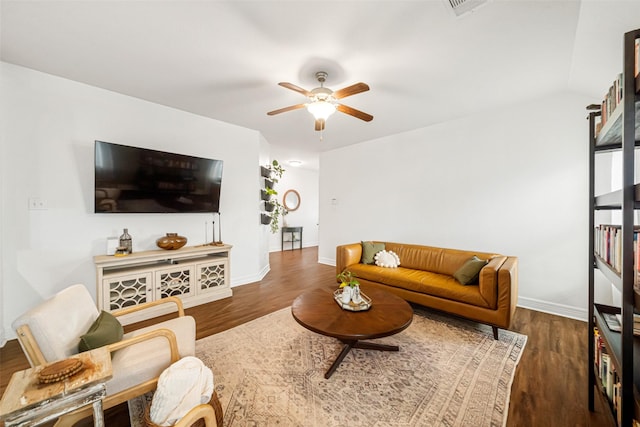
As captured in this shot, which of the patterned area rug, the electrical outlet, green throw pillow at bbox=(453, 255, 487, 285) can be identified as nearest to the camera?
the patterned area rug

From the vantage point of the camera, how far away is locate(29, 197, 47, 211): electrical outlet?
8.43 ft

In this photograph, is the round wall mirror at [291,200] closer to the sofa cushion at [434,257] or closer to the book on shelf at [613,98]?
the sofa cushion at [434,257]

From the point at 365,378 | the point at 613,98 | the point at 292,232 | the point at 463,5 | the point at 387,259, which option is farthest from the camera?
the point at 292,232

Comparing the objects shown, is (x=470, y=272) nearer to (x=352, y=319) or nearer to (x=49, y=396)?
(x=352, y=319)

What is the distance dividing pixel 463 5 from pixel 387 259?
113 inches

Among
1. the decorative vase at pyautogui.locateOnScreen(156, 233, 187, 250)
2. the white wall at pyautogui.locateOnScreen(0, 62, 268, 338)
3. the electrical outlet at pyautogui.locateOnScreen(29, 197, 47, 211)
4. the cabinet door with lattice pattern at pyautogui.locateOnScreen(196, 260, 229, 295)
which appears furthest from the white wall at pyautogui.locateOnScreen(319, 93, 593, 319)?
the electrical outlet at pyautogui.locateOnScreen(29, 197, 47, 211)

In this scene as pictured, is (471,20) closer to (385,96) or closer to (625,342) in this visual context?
(385,96)

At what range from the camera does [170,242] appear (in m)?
3.25

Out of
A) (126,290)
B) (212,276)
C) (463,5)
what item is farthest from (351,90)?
(126,290)

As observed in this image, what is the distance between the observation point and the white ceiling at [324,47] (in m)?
1.76

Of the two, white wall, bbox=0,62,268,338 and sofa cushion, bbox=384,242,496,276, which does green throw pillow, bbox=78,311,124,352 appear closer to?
white wall, bbox=0,62,268,338

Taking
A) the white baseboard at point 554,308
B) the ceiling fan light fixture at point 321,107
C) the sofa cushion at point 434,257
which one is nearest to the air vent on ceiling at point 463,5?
the ceiling fan light fixture at point 321,107

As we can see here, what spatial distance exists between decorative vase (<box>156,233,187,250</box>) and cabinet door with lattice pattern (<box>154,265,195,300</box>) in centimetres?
30

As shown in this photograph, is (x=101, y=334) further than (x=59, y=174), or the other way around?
(x=59, y=174)
